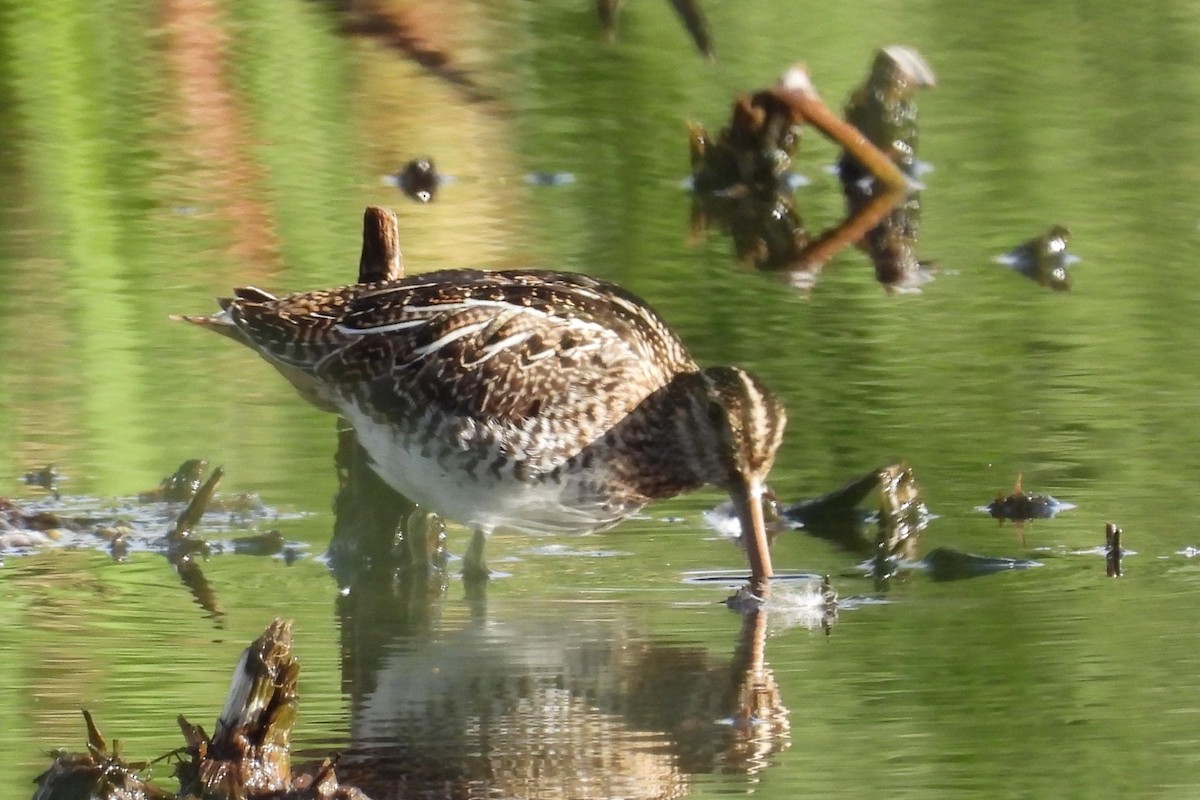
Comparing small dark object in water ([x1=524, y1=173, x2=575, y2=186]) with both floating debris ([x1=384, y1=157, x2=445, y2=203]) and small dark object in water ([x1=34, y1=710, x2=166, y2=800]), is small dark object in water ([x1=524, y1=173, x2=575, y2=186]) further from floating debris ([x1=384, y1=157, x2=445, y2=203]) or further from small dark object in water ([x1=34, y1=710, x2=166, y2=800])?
small dark object in water ([x1=34, y1=710, x2=166, y2=800])

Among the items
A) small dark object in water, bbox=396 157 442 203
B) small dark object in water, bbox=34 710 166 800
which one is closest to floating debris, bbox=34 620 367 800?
small dark object in water, bbox=34 710 166 800

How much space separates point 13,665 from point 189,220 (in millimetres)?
5899

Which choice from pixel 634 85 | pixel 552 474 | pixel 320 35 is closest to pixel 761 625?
pixel 552 474

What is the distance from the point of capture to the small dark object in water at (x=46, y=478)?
730cm

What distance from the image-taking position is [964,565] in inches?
257

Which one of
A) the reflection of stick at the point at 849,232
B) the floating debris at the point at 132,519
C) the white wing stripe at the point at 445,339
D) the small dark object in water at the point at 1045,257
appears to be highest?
the white wing stripe at the point at 445,339

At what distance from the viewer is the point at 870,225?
11.3m

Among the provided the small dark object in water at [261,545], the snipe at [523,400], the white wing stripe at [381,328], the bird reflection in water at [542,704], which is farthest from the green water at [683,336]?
the white wing stripe at [381,328]

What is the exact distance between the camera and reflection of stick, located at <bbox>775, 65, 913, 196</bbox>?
11461mm

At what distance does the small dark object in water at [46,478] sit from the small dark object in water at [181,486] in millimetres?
270

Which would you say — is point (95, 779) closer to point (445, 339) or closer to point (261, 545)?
point (261, 545)

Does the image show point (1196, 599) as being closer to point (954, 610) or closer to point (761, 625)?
point (954, 610)

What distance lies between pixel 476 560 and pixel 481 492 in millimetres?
215

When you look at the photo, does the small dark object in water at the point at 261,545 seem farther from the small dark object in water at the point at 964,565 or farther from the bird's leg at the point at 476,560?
the small dark object in water at the point at 964,565
